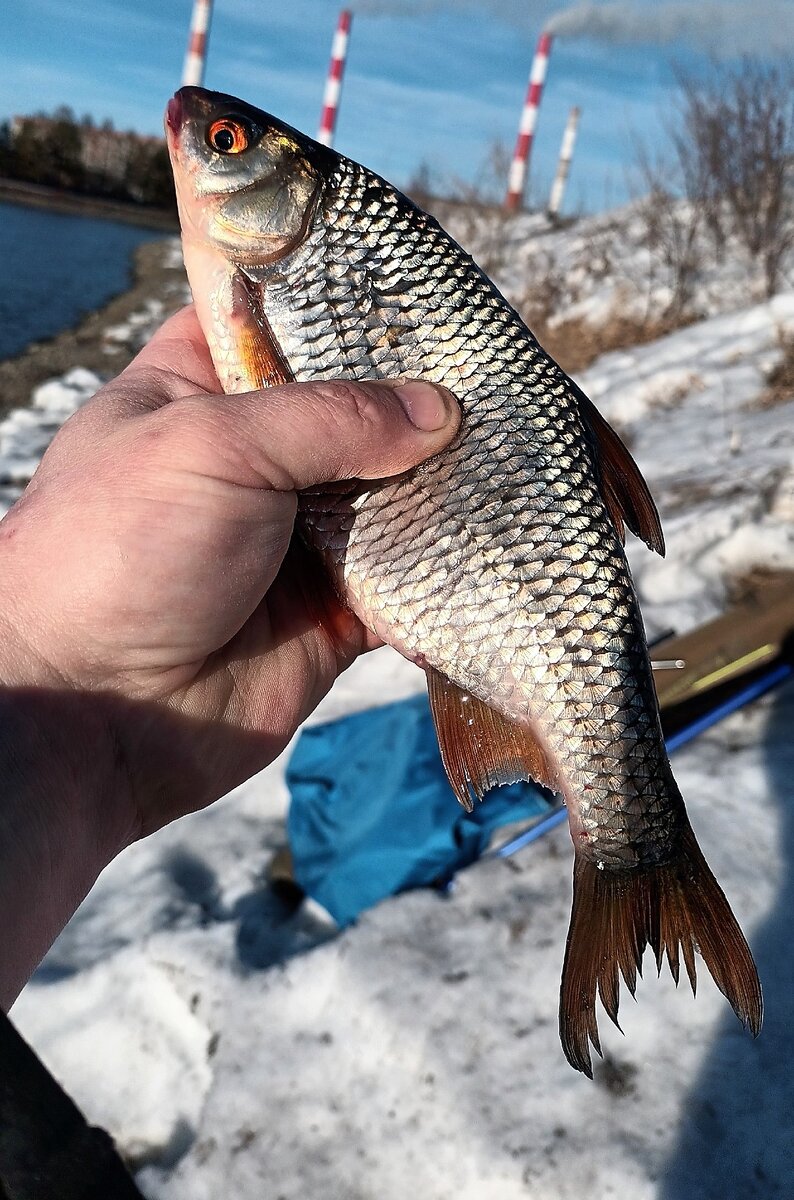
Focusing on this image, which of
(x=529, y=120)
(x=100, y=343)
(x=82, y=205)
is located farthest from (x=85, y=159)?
(x=100, y=343)

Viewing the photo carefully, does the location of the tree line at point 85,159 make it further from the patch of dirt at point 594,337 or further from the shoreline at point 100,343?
the patch of dirt at point 594,337

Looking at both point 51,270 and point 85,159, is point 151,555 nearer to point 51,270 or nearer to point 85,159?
point 51,270

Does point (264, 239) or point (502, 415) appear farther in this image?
point (264, 239)

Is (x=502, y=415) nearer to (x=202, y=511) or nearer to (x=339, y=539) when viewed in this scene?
(x=339, y=539)

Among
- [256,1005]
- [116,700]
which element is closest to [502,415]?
[116,700]

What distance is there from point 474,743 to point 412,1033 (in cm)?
141

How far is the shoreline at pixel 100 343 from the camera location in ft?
39.4

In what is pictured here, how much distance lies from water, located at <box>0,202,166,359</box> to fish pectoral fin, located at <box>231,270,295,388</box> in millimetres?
13054

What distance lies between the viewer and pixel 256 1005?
10.3 ft

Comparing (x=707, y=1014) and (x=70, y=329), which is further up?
(x=707, y=1014)

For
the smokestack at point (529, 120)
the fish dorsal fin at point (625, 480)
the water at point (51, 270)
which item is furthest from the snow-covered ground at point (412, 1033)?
the smokestack at point (529, 120)

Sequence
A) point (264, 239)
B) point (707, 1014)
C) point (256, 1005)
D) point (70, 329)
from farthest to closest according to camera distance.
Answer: point (70, 329)
point (256, 1005)
point (707, 1014)
point (264, 239)

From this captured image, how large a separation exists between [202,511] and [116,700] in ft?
1.67

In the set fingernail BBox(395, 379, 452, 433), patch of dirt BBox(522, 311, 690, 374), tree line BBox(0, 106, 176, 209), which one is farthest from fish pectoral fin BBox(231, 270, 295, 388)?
tree line BBox(0, 106, 176, 209)
